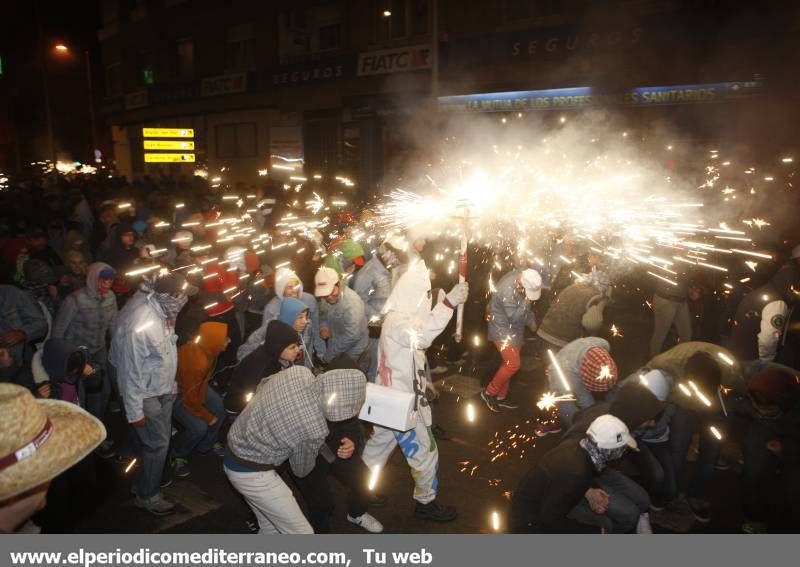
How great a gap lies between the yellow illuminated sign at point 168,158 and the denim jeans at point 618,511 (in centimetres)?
2287

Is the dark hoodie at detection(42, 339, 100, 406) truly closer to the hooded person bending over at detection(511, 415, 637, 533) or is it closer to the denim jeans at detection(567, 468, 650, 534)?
the hooded person bending over at detection(511, 415, 637, 533)

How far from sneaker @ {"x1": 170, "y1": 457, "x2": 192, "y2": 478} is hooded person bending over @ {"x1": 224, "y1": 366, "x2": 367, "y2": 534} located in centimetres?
186

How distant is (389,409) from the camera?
4.33 m

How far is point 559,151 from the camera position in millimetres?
13125

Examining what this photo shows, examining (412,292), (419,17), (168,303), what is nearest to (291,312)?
(168,303)

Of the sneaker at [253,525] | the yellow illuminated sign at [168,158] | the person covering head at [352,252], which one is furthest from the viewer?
the yellow illuminated sign at [168,158]

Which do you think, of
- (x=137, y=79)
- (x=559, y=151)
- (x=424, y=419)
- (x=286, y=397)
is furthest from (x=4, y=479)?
(x=137, y=79)

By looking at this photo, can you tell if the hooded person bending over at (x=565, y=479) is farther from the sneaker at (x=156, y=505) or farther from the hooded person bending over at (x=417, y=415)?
the sneaker at (x=156, y=505)

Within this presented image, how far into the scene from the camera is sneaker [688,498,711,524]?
15.3ft

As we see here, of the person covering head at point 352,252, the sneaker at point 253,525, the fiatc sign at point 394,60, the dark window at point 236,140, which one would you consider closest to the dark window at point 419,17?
the fiatc sign at point 394,60

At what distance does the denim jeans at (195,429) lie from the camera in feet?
17.0

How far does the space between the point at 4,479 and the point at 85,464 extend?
312 centimetres

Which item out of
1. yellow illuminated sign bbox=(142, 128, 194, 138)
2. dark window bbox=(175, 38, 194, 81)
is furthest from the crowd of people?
dark window bbox=(175, 38, 194, 81)

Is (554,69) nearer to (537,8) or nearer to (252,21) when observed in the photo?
(537,8)
